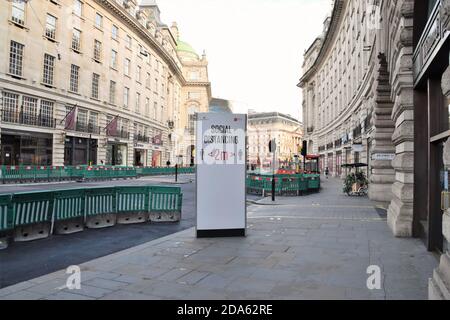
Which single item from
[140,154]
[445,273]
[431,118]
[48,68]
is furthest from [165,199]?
[140,154]

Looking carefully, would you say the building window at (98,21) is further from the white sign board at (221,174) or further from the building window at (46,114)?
the white sign board at (221,174)

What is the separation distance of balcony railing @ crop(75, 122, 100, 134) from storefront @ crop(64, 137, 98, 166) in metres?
0.87

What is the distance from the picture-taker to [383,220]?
423 inches

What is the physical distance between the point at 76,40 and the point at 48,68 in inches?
226

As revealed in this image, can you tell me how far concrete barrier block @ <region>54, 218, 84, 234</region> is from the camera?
8.29m

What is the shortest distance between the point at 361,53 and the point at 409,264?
26669 mm

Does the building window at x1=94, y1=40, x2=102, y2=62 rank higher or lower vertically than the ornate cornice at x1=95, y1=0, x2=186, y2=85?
lower

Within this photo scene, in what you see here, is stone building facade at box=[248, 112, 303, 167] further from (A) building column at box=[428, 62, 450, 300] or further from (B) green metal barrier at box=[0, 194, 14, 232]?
(A) building column at box=[428, 62, 450, 300]

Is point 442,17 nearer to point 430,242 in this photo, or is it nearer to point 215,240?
point 430,242

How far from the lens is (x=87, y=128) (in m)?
38.5

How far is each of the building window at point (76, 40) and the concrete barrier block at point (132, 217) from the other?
1247 inches

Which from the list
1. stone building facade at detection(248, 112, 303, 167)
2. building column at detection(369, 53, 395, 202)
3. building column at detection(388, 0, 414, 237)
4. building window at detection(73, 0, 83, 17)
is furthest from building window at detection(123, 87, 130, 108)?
stone building facade at detection(248, 112, 303, 167)

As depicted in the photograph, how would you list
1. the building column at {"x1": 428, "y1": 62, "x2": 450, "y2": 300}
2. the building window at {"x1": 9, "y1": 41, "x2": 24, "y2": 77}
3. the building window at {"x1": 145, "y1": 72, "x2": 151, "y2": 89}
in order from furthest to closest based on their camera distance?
the building window at {"x1": 145, "y1": 72, "x2": 151, "y2": 89} < the building window at {"x1": 9, "y1": 41, "x2": 24, "y2": 77} < the building column at {"x1": 428, "y1": 62, "x2": 450, "y2": 300}
